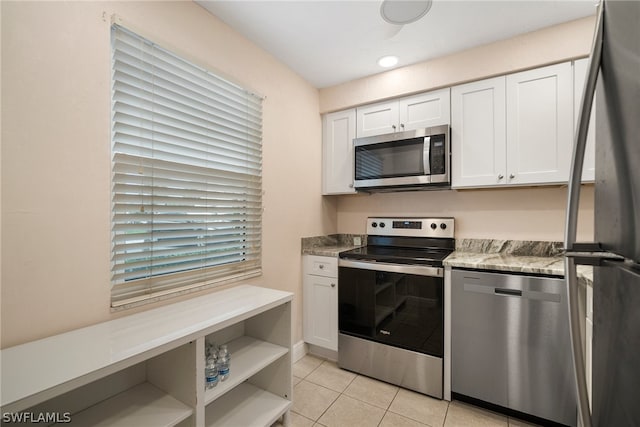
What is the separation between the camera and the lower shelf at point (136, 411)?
1088mm

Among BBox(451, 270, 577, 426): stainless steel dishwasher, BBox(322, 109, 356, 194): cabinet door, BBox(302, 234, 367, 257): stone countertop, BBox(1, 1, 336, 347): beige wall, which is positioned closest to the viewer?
BBox(1, 1, 336, 347): beige wall

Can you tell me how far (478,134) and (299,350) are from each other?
2.24 meters

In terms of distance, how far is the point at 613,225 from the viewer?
0.58m

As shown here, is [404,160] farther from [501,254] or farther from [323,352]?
[323,352]

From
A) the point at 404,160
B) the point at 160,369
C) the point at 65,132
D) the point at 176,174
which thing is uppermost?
the point at 404,160

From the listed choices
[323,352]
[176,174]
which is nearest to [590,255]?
[176,174]

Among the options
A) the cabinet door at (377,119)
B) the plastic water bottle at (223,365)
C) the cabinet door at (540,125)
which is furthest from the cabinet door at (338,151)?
the plastic water bottle at (223,365)

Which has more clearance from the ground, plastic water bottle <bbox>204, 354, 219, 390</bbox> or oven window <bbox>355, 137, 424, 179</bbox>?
oven window <bbox>355, 137, 424, 179</bbox>

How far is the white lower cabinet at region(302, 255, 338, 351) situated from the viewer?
2.31m

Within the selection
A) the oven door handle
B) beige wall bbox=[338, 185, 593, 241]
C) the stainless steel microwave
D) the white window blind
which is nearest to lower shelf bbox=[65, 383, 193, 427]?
the white window blind

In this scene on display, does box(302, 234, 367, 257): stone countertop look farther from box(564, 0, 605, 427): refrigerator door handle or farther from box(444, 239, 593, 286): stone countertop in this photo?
box(564, 0, 605, 427): refrigerator door handle

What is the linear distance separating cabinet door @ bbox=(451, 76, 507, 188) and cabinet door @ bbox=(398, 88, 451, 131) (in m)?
0.06

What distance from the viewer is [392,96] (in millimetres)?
2348

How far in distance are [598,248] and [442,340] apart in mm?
1488
